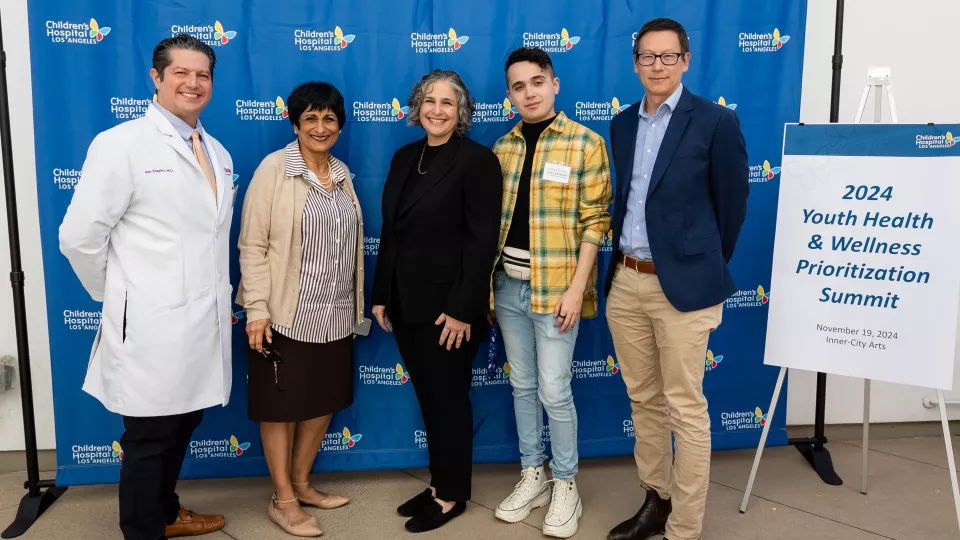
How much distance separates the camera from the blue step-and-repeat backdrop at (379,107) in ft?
8.36

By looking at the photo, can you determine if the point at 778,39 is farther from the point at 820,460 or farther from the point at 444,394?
the point at 444,394

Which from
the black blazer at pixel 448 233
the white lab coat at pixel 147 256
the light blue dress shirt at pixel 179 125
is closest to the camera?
the white lab coat at pixel 147 256

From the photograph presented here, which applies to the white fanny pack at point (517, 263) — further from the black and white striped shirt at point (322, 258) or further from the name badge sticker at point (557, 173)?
the black and white striped shirt at point (322, 258)

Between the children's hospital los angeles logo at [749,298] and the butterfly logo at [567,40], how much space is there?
1341 mm

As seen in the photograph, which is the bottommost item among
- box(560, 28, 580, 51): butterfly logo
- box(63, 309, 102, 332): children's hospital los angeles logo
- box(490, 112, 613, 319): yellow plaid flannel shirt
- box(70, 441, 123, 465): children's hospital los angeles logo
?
box(70, 441, 123, 465): children's hospital los angeles logo

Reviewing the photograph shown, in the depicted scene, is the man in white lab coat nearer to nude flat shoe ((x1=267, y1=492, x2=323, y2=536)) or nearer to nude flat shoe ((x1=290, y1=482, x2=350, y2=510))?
nude flat shoe ((x1=267, y1=492, x2=323, y2=536))

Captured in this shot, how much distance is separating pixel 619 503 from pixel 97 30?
9.25 ft

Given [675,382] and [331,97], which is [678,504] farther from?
[331,97]

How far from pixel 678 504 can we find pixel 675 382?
1.42 ft

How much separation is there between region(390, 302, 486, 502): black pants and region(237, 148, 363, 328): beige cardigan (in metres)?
0.40

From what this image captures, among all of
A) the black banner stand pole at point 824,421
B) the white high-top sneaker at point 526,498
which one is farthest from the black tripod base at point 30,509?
the black banner stand pole at point 824,421

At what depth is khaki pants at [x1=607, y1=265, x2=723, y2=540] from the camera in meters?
2.11

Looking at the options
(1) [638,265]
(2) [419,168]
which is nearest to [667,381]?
(1) [638,265]

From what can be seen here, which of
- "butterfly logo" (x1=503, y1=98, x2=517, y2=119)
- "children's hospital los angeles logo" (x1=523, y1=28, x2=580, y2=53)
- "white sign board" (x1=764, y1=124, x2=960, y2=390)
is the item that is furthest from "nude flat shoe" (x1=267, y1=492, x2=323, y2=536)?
"children's hospital los angeles logo" (x1=523, y1=28, x2=580, y2=53)
